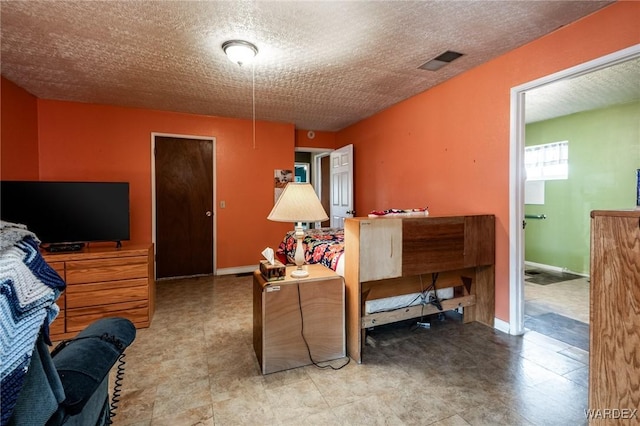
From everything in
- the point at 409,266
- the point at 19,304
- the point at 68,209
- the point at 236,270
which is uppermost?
the point at 68,209

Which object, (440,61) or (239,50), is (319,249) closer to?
(239,50)


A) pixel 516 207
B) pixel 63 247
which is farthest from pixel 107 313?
pixel 516 207

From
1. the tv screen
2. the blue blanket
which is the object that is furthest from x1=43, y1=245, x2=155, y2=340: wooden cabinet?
the blue blanket

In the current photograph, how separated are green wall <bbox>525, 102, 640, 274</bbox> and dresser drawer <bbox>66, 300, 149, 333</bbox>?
5.23 metres

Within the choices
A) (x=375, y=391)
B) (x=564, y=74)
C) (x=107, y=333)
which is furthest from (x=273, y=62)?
(x=375, y=391)

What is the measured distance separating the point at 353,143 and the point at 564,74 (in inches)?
125

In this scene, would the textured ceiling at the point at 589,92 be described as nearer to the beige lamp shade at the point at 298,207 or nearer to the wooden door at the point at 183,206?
the beige lamp shade at the point at 298,207

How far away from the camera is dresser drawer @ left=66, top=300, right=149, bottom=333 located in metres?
2.61

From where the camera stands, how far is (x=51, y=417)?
2.51 ft

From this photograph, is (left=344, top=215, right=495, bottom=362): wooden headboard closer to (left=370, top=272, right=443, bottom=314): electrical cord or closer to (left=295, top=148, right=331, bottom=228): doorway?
(left=370, top=272, right=443, bottom=314): electrical cord

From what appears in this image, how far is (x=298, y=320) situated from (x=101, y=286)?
6.12 feet

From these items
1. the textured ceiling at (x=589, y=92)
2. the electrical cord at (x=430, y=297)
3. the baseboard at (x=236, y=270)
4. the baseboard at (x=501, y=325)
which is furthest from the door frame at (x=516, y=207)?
the baseboard at (x=236, y=270)

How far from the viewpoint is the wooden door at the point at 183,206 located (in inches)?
173

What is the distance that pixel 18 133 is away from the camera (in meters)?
3.37
